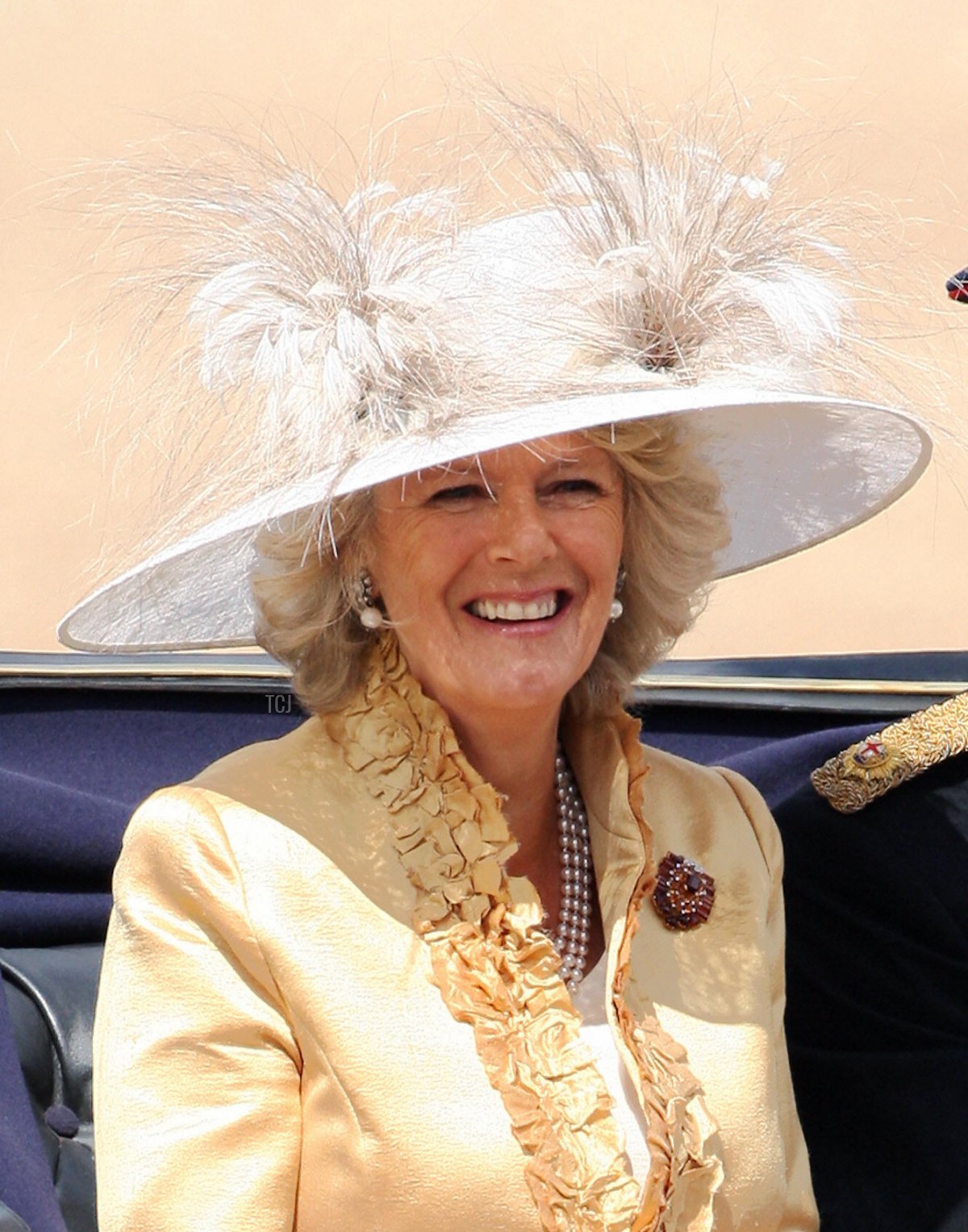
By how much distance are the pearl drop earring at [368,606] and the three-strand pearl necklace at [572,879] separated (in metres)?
0.30

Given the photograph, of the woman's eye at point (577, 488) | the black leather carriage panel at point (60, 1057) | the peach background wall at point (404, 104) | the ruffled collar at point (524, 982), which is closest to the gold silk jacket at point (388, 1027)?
the ruffled collar at point (524, 982)

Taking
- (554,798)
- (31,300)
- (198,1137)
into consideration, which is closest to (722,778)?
(554,798)

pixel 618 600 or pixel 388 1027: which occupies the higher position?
pixel 618 600

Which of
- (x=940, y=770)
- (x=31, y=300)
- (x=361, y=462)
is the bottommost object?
(x=31, y=300)

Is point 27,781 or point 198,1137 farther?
point 27,781

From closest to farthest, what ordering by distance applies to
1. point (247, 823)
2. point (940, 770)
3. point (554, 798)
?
point (247, 823)
point (554, 798)
point (940, 770)

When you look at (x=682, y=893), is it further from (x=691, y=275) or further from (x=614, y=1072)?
(x=691, y=275)

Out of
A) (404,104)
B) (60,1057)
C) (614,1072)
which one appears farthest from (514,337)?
(404,104)

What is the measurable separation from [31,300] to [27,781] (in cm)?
439

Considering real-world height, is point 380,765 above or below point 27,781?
above

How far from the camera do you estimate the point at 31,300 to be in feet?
21.0

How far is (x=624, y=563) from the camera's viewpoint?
6.78 feet

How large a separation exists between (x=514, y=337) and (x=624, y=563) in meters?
0.38

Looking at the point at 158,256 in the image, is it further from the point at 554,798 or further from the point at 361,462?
the point at 554,798
